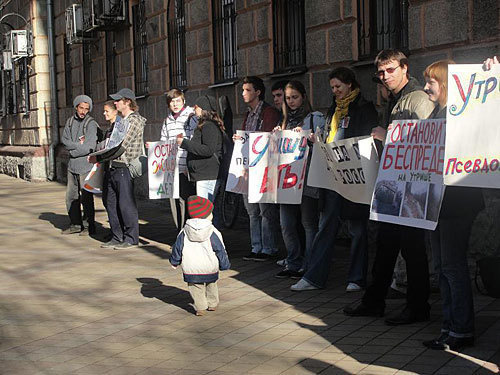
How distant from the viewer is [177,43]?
15.7 m

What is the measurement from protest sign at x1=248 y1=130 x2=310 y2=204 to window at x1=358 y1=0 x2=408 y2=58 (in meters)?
2.11

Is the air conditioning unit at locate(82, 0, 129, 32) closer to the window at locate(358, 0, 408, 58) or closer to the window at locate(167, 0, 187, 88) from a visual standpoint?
the window at locate(167, 0, 187, 88)

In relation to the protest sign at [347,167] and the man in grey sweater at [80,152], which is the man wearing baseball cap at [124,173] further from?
the protest sign at [347,167]

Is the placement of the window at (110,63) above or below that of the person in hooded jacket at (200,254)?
above

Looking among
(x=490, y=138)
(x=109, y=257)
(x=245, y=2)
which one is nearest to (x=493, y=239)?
(x=490, y=138)

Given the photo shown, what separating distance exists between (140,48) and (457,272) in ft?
43.1

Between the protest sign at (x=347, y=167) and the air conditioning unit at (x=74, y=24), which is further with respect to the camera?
the air conditioning unit at (x=74, y=24)

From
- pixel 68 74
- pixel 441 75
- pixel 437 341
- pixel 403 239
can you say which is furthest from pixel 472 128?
pixel 68 74

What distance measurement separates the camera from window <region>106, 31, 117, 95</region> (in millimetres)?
A: 19250

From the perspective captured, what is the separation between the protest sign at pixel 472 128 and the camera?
4.91 meters

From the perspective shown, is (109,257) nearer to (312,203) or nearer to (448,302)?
(312,203)

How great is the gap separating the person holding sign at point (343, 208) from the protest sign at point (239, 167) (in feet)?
5.26

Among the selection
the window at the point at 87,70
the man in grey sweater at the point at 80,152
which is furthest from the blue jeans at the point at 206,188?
the window at the point at 87,70

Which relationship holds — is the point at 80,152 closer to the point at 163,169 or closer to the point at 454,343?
the point at 163,169
